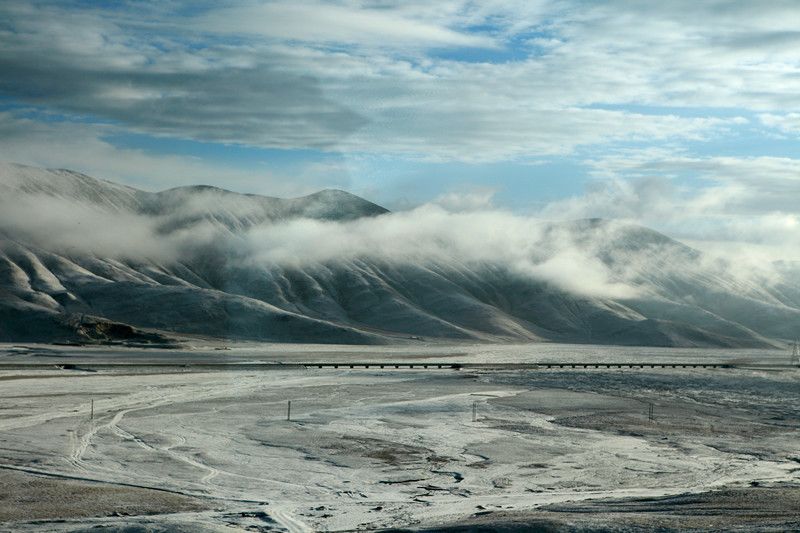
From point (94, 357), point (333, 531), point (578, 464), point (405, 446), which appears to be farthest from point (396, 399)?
point (94, 357)

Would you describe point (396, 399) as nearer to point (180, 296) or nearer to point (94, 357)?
point (94, 357)

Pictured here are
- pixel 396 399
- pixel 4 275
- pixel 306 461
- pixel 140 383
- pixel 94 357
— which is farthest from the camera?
pixel 4 275

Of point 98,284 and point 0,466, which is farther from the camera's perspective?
point 98,284

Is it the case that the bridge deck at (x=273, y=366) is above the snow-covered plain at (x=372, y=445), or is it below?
below

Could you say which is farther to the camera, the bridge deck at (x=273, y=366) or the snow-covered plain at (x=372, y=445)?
the bridge deck at (x=273, y=366)

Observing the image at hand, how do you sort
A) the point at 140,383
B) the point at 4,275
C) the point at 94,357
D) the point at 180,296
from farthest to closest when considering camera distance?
the point at 180,296
the point at 4,275
the point at 94,357
the point at 140,383

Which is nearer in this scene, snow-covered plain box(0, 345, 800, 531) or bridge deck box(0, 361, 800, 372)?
snow-covered plain box(0, 345, 800, 531)

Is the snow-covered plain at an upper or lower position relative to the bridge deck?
upper

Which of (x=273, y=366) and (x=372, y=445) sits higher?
(x=372, y=445)
